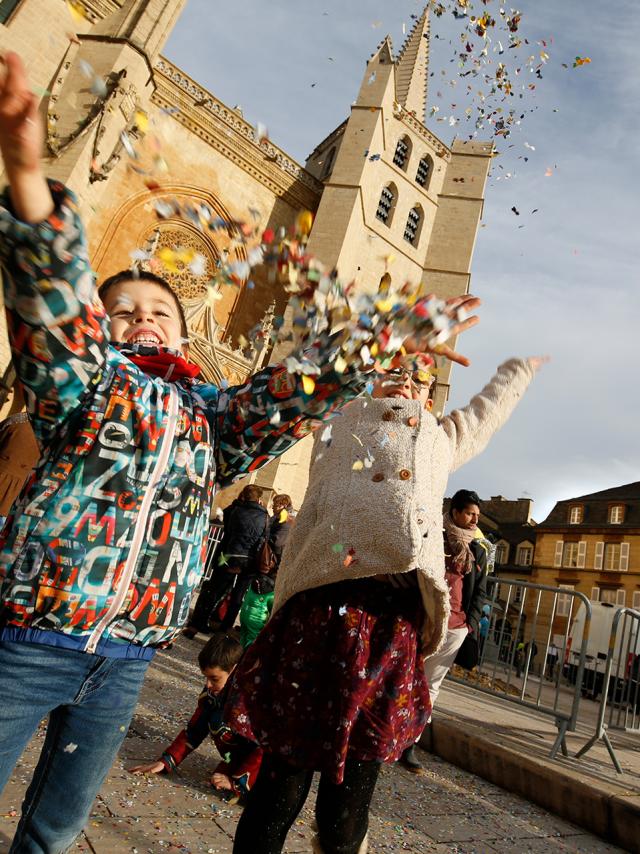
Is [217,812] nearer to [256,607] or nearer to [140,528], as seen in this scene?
[140,528]

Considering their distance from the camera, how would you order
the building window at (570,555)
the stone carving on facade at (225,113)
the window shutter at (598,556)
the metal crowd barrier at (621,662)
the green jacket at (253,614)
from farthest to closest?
the building window at (570,555), the window shutter at (598,556), the stone carving on facade at (225,113), the green jacket at (253,614), the metal crowd barrier at (621,662)

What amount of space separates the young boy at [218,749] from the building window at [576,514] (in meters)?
39.3

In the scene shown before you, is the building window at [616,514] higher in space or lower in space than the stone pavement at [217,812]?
higher

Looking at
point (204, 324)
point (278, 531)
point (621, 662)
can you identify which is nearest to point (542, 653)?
point (621, 662)

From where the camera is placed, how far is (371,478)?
6.26 ft

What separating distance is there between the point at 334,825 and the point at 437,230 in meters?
25.3

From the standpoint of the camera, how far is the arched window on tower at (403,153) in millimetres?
23859

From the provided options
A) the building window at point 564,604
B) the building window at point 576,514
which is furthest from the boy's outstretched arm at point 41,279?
the building window at point 576,514

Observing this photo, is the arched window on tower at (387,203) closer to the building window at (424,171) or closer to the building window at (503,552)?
the building window at (424,171)

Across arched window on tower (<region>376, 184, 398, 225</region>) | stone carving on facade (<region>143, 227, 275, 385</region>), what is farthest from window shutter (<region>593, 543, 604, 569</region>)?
stone carving on facade (<region>143, 227, 275, 385</region>)

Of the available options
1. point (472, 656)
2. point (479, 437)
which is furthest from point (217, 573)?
point (479, 437)

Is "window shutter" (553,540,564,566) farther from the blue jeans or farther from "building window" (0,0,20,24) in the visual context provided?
the blue jeans

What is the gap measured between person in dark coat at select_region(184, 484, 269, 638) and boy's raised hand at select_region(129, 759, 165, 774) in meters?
3.33

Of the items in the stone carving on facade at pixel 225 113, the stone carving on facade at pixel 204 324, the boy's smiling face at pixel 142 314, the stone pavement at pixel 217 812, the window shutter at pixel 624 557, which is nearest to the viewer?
the boy's smiling face at pixel 142 314
